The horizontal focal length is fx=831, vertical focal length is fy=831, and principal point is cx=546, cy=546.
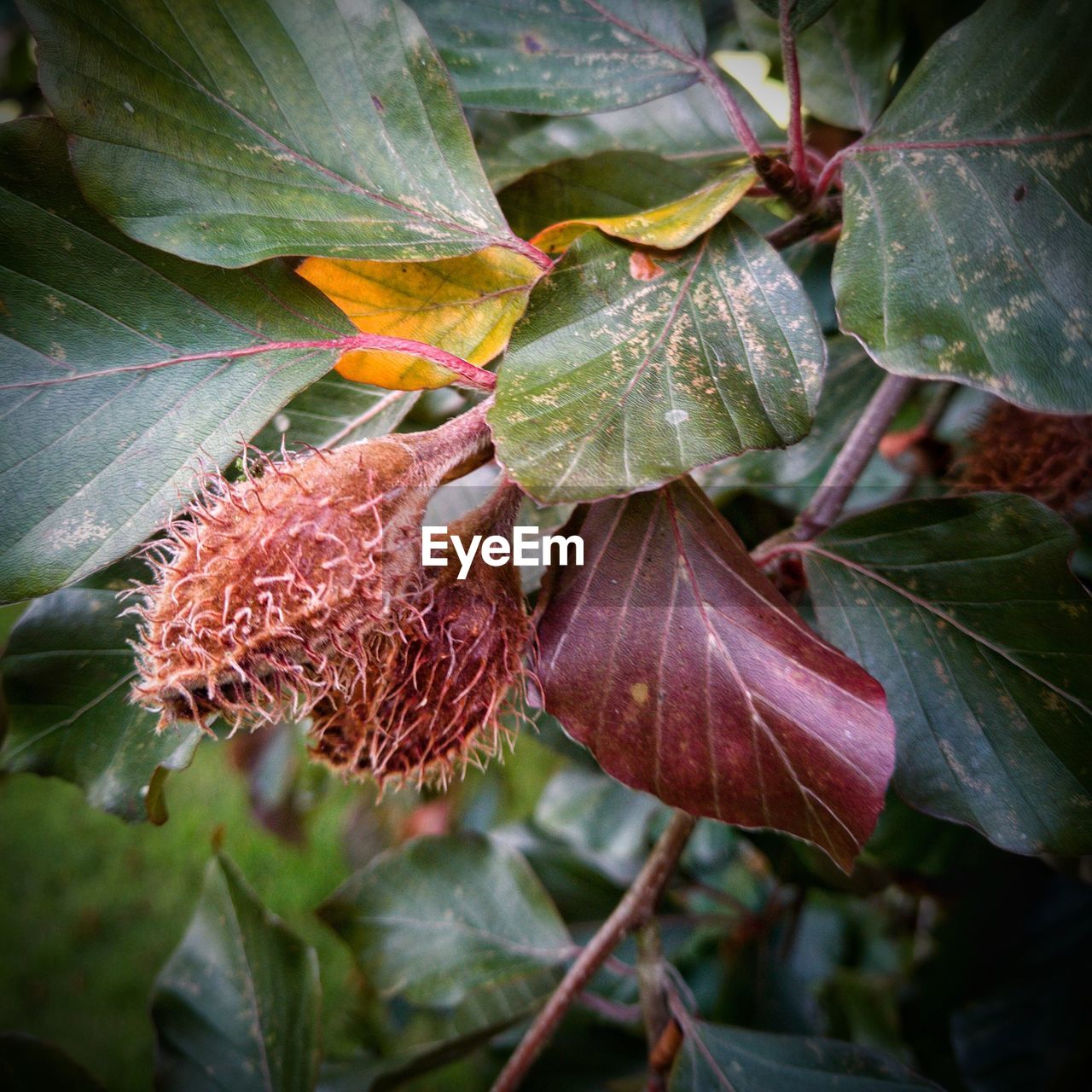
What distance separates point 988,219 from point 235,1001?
1013 mm

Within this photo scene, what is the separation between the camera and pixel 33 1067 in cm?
86

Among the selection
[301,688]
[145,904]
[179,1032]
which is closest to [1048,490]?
[301,688]

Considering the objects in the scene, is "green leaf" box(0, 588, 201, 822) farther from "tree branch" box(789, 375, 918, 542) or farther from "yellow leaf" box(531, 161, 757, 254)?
"tree branch" box(789, 375, 918, 542)

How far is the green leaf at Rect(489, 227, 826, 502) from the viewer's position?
448mm

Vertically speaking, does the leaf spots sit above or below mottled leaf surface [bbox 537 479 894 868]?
above

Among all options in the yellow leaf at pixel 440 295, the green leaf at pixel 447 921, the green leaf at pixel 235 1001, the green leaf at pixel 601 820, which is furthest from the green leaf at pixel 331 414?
the green leaf at pixel 601 820

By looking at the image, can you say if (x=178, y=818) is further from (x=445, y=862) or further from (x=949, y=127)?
(x=949, y=127)

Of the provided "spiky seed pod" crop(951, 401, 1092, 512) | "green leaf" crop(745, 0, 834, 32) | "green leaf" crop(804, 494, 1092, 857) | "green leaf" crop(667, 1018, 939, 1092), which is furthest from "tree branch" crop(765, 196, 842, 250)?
"green leaf" crop(667, 1018, 939, 1092)

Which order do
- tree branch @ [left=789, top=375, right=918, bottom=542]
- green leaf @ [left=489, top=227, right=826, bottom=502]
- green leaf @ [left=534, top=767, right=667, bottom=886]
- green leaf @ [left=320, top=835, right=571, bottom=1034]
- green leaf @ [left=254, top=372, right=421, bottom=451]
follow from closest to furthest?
green leaf @ [left=489, top=227, right=826, bottom=502]
green leaf @ [left=254, top=372, right=421, bottom=451]
tree branch @ [left=789, top=375, right=918, bottom=542]
green leaf @ [left=320, top=835, right=571, bottom=1034]
green leaf @ [left=534, top=767, right=667, bottom=886]

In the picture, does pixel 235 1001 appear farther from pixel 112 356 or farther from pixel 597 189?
pixel 597 189

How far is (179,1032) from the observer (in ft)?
2.98

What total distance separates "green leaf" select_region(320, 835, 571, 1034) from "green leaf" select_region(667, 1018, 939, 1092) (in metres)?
0.24

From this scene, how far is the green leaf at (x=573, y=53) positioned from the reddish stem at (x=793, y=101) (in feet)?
0.42

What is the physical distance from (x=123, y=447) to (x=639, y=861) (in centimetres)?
108
